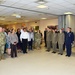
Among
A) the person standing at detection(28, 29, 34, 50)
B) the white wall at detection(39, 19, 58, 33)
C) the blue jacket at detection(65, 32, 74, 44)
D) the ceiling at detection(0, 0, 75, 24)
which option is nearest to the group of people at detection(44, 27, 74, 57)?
the blue jacket at detection(65, 32, 74, 44)

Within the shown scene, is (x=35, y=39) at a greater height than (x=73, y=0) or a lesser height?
lesser

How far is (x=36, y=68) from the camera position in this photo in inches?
214

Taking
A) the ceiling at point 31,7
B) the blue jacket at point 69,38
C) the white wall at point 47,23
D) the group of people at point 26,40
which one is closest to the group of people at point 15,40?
the group of people at point 26,40

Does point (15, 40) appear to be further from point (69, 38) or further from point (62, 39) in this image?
point (69, 38)

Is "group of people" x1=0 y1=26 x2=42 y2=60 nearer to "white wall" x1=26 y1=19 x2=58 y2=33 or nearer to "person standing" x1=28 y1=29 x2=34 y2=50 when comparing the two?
"person standing" x1=28 y1=29 x2=34 y2=50

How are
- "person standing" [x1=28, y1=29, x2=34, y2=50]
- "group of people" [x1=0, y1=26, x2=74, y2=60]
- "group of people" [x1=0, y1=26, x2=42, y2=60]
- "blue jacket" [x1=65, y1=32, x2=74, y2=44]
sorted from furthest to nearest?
"person standing" [x1=28, y1=29, x2=34, y2=50] < "blue jacket" [x1=65, y1=32, x2=74, y2=44] < "group of people" [x1=0, y1=26, x2=74, y2=60] < "group of people" [x1=0, y1=26, x2=42, y2=60]

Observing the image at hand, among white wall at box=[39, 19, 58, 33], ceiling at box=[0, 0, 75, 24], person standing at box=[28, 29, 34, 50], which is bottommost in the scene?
person standing at box=[28, 29, 34, 50]

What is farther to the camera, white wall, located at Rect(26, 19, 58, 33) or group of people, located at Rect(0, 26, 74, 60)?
white wall, located at Rect(26, 19, 58, 33)

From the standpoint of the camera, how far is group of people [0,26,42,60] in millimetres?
6945

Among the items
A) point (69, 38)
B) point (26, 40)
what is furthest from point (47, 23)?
point (69, 38)

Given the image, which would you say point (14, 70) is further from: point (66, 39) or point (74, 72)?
point (66, 39)

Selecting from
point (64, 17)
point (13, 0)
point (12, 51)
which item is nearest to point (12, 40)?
point (12, 51)

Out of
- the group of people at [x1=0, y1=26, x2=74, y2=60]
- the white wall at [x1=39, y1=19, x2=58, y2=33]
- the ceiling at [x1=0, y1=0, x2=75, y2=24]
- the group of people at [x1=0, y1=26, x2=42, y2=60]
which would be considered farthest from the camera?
the white wall at [x1=39, y1=19, x2=58, y2=33]

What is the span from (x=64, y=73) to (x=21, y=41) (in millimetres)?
4304
